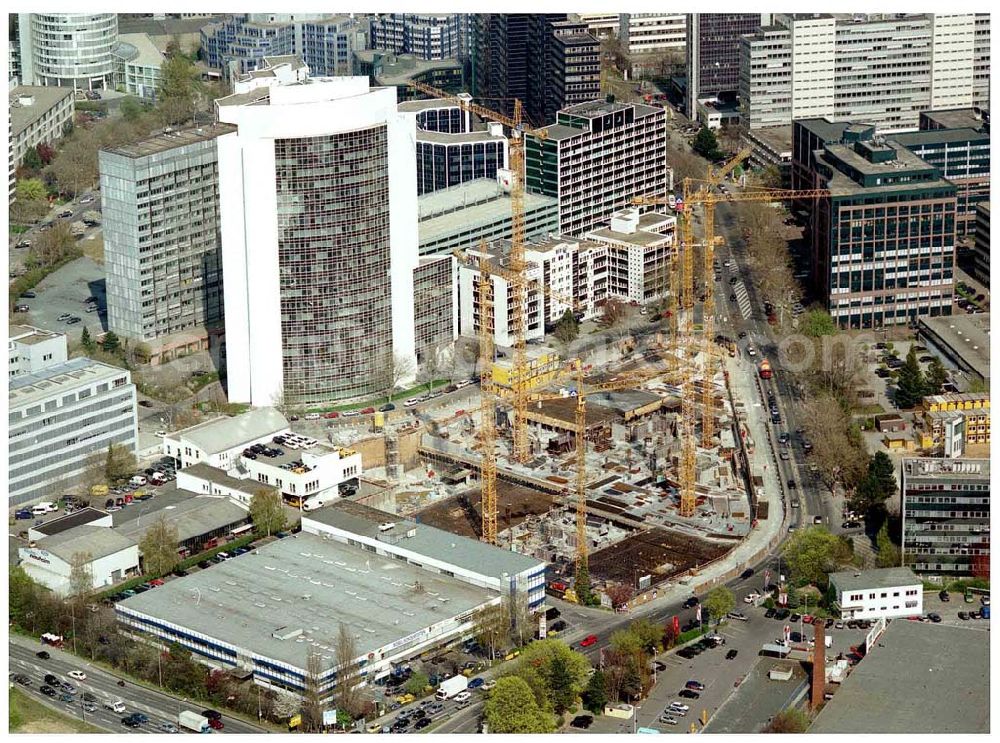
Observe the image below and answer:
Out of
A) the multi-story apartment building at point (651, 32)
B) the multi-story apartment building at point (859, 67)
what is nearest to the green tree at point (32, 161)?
the multi-story apartment building at point (859, 67)

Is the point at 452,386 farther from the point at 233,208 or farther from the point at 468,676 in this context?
the point at 468,676

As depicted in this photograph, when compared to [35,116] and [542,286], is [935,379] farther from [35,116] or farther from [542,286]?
[35,116]

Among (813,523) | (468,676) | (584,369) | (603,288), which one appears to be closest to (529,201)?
(603,288)

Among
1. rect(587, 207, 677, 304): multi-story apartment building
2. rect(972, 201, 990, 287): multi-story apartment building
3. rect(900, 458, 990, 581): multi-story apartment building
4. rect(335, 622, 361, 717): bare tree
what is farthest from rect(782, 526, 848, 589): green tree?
rect(972, 201, 990, 287): multi-story apartment building

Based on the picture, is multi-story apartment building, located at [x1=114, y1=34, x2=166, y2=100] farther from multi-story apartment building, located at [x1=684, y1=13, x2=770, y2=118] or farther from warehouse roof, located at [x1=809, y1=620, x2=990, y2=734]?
warehouse roof, located at [x1=809, y1=620, x2=990, y2=734]

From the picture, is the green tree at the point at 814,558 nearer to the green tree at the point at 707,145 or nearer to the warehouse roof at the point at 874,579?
the warehouse roof at the point at 874,579
